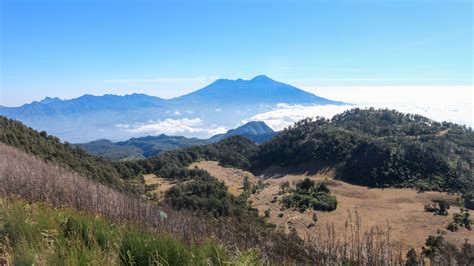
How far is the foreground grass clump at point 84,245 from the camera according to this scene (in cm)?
361

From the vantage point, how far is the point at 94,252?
12.2 feet

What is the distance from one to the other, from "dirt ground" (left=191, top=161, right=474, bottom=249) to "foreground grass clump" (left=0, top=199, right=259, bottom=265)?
1570cm

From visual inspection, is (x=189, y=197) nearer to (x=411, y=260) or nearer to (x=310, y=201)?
(x=310, y=201)

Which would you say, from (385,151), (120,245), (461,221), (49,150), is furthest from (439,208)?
(120,245)

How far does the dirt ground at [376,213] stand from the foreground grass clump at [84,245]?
15.7 metres

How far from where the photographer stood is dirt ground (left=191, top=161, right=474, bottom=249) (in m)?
26.5

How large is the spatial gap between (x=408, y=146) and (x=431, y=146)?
2.66 meters

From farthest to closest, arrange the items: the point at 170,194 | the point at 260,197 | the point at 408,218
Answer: the point at 260,197, the point at 408,218, the point at 170,194

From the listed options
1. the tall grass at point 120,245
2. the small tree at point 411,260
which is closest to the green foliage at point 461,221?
the small tree at point 411,260

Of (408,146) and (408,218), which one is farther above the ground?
(408,146)

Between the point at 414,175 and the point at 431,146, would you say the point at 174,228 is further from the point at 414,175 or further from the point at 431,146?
the point at 431,146

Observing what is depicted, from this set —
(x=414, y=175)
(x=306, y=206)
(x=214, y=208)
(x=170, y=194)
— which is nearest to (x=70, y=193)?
(x=214, y=208)

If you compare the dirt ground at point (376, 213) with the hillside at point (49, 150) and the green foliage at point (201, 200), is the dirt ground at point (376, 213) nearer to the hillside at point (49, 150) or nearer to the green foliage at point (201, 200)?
the green foliage at point (201, 200)

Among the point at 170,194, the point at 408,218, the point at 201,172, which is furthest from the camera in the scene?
the point at 201,172
